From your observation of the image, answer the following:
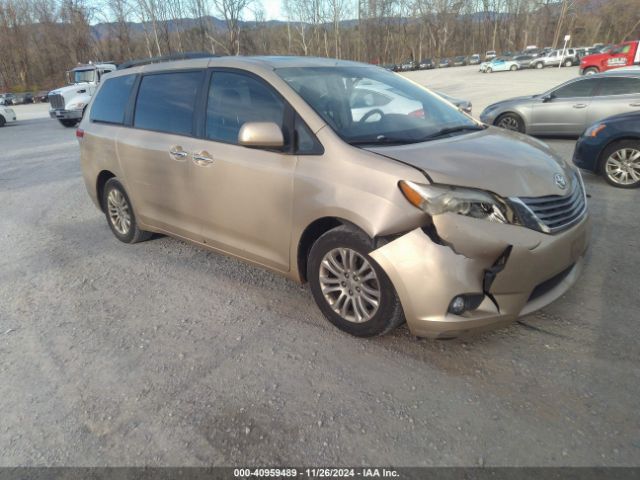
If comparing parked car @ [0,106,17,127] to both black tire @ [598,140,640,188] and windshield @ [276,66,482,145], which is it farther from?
black tire @ [598,140,640,188]

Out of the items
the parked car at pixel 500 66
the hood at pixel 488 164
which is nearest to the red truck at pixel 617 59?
the parked car at pixel 500 66

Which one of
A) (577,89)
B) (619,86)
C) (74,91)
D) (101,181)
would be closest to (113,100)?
(101,181)

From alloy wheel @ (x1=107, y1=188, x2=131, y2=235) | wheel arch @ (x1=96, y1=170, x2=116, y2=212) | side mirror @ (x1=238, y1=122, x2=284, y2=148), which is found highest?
side mirror @ (x1=238, y1=122, x2=284, y2=148)

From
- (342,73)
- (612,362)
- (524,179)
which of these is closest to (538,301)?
(612,362)

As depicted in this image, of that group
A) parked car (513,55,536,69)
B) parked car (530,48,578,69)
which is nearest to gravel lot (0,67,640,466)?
parked car (530,48,578,69)

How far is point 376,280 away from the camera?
2.72m

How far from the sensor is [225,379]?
2.68 meters

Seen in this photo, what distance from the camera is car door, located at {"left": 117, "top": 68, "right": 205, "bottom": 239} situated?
3729mm

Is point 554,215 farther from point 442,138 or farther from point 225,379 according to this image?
point 225,379

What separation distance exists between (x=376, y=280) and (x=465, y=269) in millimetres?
543

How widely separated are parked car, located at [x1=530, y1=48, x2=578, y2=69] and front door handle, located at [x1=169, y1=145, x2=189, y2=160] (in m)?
51.4

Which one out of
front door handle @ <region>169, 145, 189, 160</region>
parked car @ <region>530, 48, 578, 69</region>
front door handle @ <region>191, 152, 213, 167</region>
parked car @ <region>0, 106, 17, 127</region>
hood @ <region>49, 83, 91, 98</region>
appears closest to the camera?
front door handle @ <region>191, 152, 213, 167</region>

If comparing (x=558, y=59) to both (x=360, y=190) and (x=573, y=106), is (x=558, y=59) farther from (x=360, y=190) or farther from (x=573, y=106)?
(x=360, y=190)

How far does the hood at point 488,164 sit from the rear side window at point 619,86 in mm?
7592
